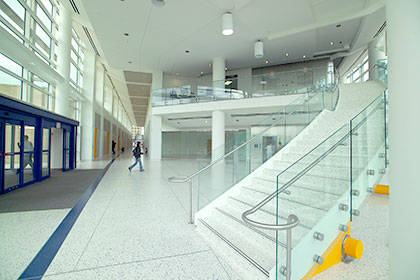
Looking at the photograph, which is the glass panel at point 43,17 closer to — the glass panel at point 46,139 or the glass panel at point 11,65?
the glass panel at point 11,65

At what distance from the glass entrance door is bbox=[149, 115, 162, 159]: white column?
10111mm

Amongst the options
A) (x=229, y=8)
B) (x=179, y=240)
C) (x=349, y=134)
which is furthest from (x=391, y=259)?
(x=229, y=8)

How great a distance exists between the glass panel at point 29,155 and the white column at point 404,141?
8934mm

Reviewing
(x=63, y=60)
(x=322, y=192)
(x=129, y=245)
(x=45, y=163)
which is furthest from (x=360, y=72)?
(x=45, y=163)

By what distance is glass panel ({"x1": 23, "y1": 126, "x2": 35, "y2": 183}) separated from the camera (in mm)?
Result: 6957

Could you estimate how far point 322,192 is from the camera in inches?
100.0

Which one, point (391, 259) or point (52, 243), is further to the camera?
point (52, 243)

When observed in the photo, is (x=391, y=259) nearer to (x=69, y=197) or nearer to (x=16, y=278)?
(x=16, y=278)

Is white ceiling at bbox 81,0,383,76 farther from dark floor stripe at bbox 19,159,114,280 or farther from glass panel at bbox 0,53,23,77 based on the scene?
dark floor stripe at bbox 19,159,114,280

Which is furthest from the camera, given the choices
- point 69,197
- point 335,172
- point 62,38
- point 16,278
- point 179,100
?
point 179,100

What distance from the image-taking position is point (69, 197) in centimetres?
558

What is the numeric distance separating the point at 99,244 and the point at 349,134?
3762 millimetres

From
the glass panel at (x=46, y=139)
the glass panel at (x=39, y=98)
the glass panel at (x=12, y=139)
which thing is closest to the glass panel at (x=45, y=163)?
the glass panel at (x=46, y=139)

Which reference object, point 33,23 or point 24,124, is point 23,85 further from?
point 24,124
